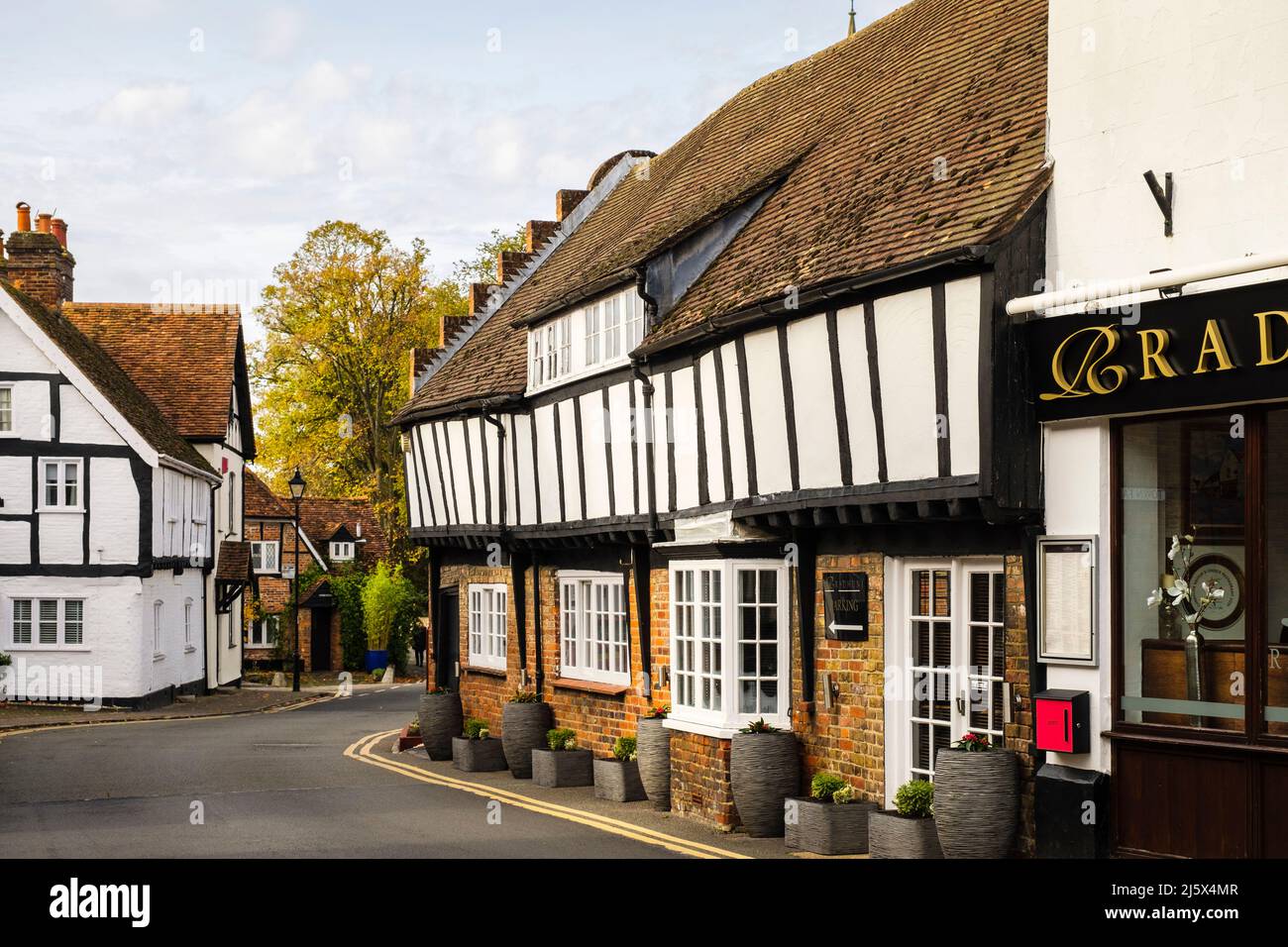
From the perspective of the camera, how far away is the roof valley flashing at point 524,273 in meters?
26.6

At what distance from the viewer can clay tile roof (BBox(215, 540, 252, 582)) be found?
133 ft

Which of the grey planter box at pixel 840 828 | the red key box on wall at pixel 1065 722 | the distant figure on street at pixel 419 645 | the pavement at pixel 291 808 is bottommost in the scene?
the distant figure on street at pixel 419 645

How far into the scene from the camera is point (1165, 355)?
32.2 feet

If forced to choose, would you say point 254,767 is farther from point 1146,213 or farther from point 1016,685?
point 1146,213

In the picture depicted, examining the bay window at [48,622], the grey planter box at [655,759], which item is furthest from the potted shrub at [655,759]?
the bay window at [48,622]

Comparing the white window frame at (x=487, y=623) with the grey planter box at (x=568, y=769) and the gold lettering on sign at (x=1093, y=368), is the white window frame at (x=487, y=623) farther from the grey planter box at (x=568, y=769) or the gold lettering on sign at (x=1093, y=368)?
the gold lettering on sign at (x=1093, y=368)

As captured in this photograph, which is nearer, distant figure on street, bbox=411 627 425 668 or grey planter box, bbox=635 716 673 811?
grey planter box, bbox=635 716 673 811

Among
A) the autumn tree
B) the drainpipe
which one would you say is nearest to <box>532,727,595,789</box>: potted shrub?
the drainpipe

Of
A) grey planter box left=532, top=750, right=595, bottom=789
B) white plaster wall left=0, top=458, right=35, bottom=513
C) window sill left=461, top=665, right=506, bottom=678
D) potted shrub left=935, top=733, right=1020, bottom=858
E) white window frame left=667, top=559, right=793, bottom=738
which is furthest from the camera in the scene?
white plaster wall left=0, top=458, right=35, bottom=513

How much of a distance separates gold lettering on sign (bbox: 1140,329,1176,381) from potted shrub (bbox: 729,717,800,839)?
16.7 feet

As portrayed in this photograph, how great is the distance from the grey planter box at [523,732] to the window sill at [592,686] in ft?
1.52

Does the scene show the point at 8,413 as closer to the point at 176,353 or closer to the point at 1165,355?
the point at 176,353

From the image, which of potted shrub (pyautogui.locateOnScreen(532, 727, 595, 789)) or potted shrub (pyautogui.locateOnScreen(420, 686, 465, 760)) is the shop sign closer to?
potted shrub (pyautogui.locateOnScreen(532, 727, 595, 789))
